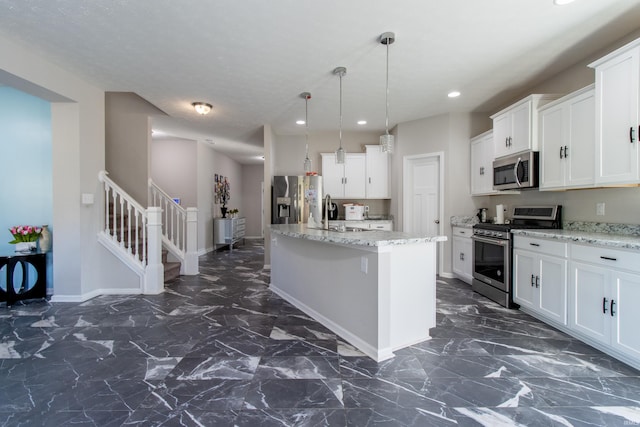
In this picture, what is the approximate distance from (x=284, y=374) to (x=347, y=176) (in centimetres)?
424

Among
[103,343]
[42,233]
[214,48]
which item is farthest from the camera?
[42,233]

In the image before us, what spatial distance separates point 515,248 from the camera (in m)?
3.22

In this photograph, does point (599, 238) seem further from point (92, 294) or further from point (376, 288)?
point (92, 294)

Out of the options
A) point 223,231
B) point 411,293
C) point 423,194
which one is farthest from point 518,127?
Result: point 223,231

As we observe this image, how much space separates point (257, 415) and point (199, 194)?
6.12 m

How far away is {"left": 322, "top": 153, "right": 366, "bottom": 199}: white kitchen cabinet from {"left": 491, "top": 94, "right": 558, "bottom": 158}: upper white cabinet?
7.93 feet

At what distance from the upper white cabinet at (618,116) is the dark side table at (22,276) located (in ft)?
20.0

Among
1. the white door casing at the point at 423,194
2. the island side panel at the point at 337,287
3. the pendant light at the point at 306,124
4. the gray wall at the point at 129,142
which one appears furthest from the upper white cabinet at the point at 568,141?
the gray wall at the point at 129,142

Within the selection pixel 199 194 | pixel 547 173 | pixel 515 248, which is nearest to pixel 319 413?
pixel 515 248

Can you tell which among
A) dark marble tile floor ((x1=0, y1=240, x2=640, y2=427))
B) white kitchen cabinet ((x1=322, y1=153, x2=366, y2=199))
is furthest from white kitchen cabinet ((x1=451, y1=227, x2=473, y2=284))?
white kitchen cabinet ((x1=322, y1=153, x2=366, y2=199))

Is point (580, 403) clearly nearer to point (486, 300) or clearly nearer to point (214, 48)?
point (486, 300)

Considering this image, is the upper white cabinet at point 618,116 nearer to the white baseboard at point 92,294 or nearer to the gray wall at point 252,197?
the white baseboard at point 92,294

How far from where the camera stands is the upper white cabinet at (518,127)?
325cm

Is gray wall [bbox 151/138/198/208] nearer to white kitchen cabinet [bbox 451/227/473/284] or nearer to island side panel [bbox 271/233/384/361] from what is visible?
island side panel [bbox 271/233/384/361]
